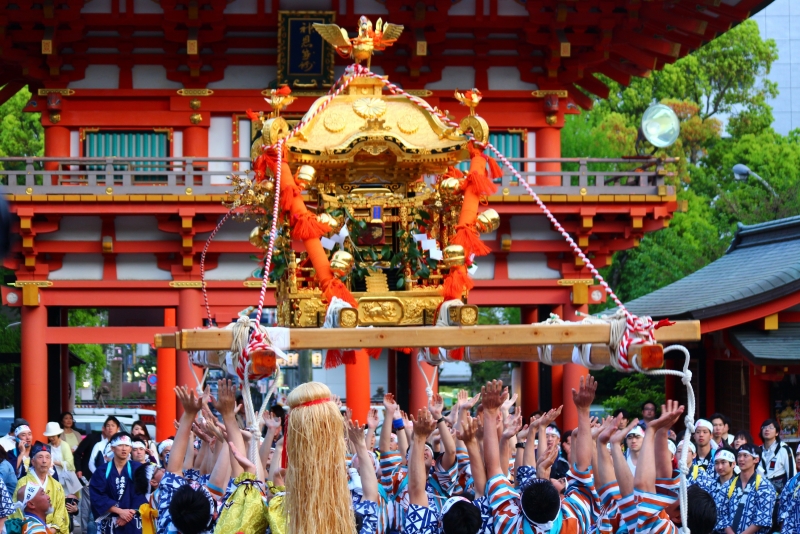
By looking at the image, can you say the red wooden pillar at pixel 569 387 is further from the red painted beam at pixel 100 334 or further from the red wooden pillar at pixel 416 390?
the red painted beam at pixel 100 334

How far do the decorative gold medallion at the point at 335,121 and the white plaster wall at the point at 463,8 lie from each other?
7876mm

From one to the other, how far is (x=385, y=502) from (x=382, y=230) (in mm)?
2549

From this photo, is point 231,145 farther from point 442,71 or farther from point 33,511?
point 33,511

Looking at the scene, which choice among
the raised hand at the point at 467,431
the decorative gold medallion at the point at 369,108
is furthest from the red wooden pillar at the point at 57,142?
the raised hand at the point at 467,431

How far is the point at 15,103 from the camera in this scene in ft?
103

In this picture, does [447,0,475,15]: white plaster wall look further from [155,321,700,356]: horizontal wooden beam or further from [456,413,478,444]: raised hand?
[456,413,478,444]: raised hand

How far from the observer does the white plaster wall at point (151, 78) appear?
54.9 ft

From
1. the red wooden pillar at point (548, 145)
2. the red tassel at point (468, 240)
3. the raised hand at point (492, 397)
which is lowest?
the raised hand at point (492, 397)

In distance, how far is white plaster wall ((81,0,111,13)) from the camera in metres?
16.1

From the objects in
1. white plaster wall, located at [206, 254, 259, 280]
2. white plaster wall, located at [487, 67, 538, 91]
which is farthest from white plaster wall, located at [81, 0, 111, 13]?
white plaster wall, located at [487, 67, 538, 91]

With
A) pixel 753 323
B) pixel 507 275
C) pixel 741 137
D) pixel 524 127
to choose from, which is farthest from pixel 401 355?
pixel 741 137

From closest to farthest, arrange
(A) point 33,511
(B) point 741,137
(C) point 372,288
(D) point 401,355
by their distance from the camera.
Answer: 1. (C) point 372,288
2. (A) point 33,511
3. (D) point 401,355
4. (B) point 741,137

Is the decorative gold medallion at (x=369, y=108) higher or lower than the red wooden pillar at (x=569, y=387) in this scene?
higher

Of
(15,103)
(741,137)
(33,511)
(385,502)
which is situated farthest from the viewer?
(741,137)
